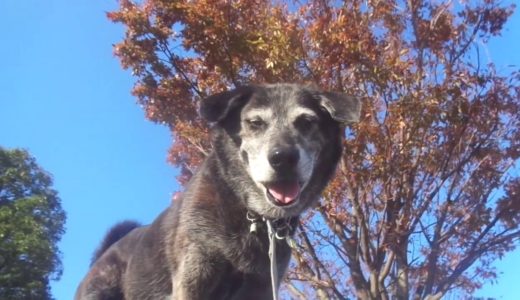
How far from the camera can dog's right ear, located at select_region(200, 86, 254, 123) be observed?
11.1ft

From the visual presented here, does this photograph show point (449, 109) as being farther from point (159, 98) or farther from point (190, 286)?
point (190, 286)

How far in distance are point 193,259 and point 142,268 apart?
0.62 m

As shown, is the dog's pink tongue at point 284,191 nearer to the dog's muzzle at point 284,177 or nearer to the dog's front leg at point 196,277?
the dog's muzzle at point 284,177

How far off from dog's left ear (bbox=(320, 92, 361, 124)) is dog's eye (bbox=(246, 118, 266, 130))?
458 millimetres

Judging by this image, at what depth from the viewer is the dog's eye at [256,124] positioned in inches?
134

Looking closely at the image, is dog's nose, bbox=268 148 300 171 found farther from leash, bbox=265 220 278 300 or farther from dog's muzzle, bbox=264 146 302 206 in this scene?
leash, bbox=265 220 278 300

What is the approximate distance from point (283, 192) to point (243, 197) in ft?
1.02

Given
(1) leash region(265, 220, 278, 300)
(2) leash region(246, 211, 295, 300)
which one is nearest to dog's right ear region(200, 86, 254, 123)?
(2) leash region(246, 211, 295, 300)

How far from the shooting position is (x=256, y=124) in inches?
134

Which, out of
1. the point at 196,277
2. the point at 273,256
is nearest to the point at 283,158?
the point at 273,256

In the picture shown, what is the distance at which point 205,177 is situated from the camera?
361cm

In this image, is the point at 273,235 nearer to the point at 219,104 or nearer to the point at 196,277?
the point at 196,277

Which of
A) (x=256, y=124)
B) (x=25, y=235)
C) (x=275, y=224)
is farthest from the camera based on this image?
(x=25, y=235)

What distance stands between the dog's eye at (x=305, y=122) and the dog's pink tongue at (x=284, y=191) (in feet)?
1.47
